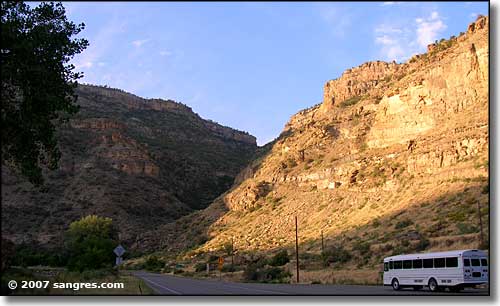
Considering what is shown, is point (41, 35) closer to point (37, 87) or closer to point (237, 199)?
point (37, 87)

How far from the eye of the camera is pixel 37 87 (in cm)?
1980

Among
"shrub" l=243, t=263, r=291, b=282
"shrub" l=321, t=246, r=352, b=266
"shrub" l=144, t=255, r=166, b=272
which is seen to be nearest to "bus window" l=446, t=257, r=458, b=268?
"shrub" l=243, t=263, r=291, b=282

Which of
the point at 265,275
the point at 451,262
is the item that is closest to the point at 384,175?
the point at 265,275

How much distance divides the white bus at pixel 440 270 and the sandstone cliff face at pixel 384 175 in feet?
37.8

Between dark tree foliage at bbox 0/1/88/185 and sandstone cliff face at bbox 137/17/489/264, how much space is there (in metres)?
28.3

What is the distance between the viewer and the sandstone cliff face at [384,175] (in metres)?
49.8

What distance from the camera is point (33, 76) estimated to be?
19422 millimetres

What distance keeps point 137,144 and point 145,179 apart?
1213 centimetres

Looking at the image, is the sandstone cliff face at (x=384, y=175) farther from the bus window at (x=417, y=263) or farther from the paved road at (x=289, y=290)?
the paved road at (x=289, y=290)

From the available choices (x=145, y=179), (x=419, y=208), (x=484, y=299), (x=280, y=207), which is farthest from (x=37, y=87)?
(x=145, y=179)

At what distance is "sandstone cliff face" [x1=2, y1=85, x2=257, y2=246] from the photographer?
8388 centimetres

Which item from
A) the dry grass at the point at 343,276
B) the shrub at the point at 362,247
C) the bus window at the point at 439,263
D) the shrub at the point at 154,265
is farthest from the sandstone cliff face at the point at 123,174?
the bus window at the point at 439,263

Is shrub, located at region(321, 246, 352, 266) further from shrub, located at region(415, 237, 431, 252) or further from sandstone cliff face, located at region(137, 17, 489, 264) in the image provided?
shrub, located at region(415, 237, 431, 252)

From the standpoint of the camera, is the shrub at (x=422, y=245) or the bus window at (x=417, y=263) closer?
the bus window at (x=417, y=263)
